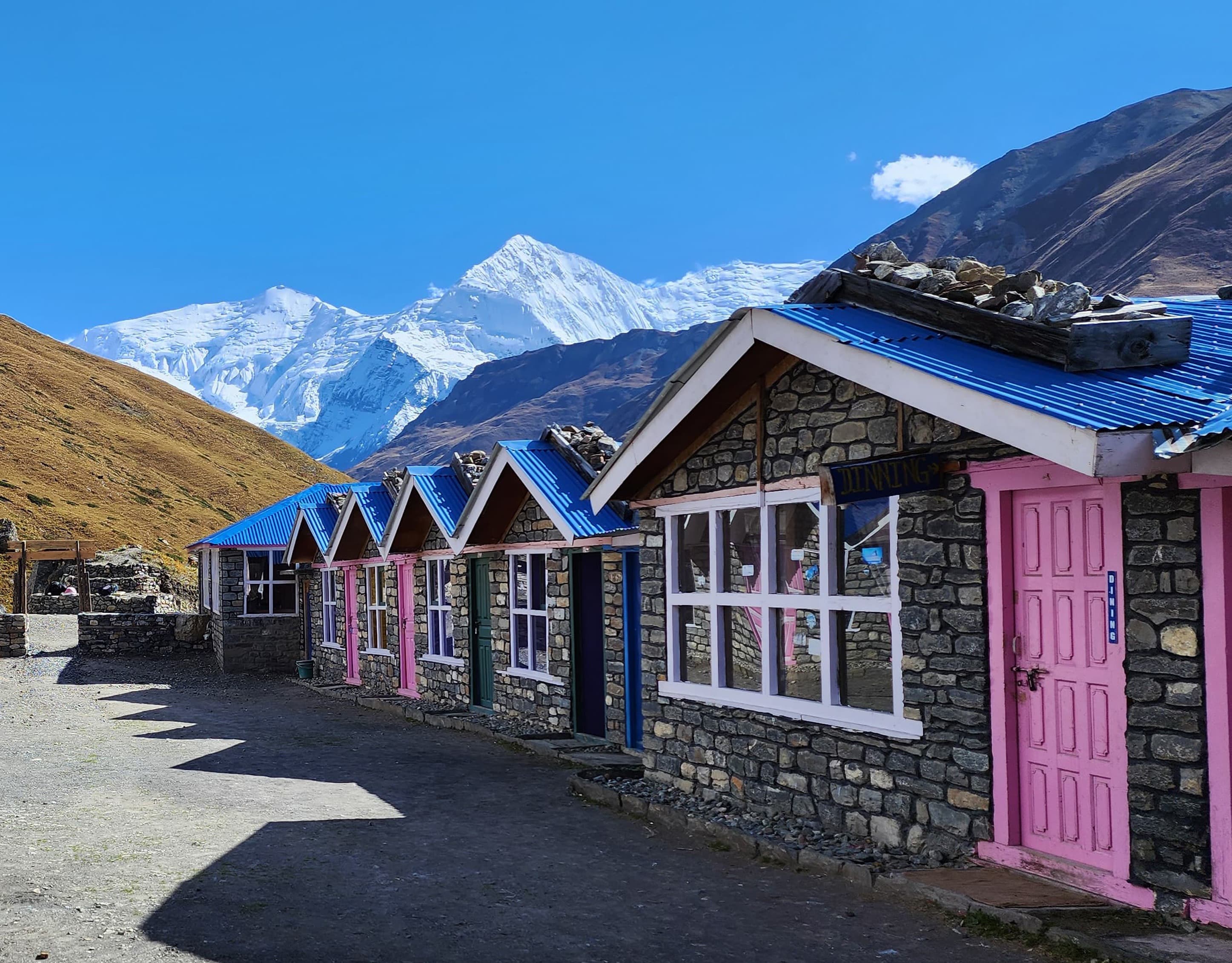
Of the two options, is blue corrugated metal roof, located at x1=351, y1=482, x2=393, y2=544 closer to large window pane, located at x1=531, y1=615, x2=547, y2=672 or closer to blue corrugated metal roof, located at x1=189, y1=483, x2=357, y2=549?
blue corrugated metal roof, located at x1=189, y1=483, x2=357, y2=549

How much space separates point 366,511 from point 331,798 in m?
9.76

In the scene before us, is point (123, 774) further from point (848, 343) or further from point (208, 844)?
point (848, 343)

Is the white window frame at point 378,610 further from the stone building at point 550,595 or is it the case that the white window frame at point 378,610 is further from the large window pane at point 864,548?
the large window pane at point 864,548

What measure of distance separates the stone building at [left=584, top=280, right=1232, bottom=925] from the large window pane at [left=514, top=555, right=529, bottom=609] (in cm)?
506

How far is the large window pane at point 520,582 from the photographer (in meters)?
14.7

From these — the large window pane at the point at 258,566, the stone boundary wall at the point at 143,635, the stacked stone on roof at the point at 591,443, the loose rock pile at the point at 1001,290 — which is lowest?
the stone boundary wall at the point at 143,635

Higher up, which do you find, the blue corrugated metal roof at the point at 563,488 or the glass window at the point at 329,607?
the blue corrugated metal roof at the point at 563,488

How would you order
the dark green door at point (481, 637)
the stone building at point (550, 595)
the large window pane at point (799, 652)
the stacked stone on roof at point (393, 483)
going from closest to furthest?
the large window pane at point (799, 652) → the stone building at point (550, 595) → the dark green door at point (481, 637) → the stacked stone on roof at point (393, 483)

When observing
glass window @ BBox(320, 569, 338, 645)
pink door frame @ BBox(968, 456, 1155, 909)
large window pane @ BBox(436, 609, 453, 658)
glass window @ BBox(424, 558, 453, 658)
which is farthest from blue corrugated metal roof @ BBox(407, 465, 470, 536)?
pink door frame @ BBox(968, 456, 1155, 909)

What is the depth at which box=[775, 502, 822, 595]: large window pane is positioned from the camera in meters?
8.23

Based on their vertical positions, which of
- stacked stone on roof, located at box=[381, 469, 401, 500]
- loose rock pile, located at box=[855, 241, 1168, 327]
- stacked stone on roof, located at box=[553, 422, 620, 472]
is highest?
loose rock pile, located at box=[855, 241, 1168, 327]

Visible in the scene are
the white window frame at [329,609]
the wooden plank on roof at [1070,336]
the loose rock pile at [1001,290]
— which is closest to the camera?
the wooden plank on roof at [1070,336]

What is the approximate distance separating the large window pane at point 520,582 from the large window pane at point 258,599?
44.2ft

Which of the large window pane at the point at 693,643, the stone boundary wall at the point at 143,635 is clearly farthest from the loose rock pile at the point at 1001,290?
the stone boundary wall at the point at 143,635
